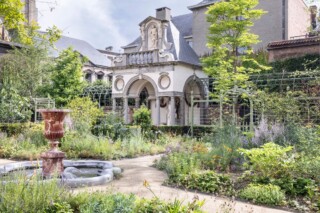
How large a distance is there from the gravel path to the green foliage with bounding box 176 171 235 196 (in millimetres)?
274

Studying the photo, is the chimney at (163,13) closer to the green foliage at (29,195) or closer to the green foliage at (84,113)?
the green foliage at (84,113)

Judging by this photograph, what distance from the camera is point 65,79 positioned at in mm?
23625

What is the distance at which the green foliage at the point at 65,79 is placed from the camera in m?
23.3

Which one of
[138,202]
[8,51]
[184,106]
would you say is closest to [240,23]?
[184,106]

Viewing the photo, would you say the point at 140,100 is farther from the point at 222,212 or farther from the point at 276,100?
the point at 222,212

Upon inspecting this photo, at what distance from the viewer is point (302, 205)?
514cm

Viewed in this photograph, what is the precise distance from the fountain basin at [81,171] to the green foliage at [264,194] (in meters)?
2.71

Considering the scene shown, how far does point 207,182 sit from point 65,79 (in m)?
19.3

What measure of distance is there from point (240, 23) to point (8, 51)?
54.6ft

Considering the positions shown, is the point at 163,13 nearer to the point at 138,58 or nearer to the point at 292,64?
the point at 138,58

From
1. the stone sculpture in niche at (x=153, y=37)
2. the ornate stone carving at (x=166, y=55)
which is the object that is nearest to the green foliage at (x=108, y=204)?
the ornate stone carving at (x=166, y=55)

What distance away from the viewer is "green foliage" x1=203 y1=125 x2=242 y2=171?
26.1 feet

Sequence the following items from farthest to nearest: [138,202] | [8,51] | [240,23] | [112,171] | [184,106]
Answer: [8,51], [184,106], [240,23], [112,171], [138,202]

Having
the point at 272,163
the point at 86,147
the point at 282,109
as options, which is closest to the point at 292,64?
the point at 282,109
